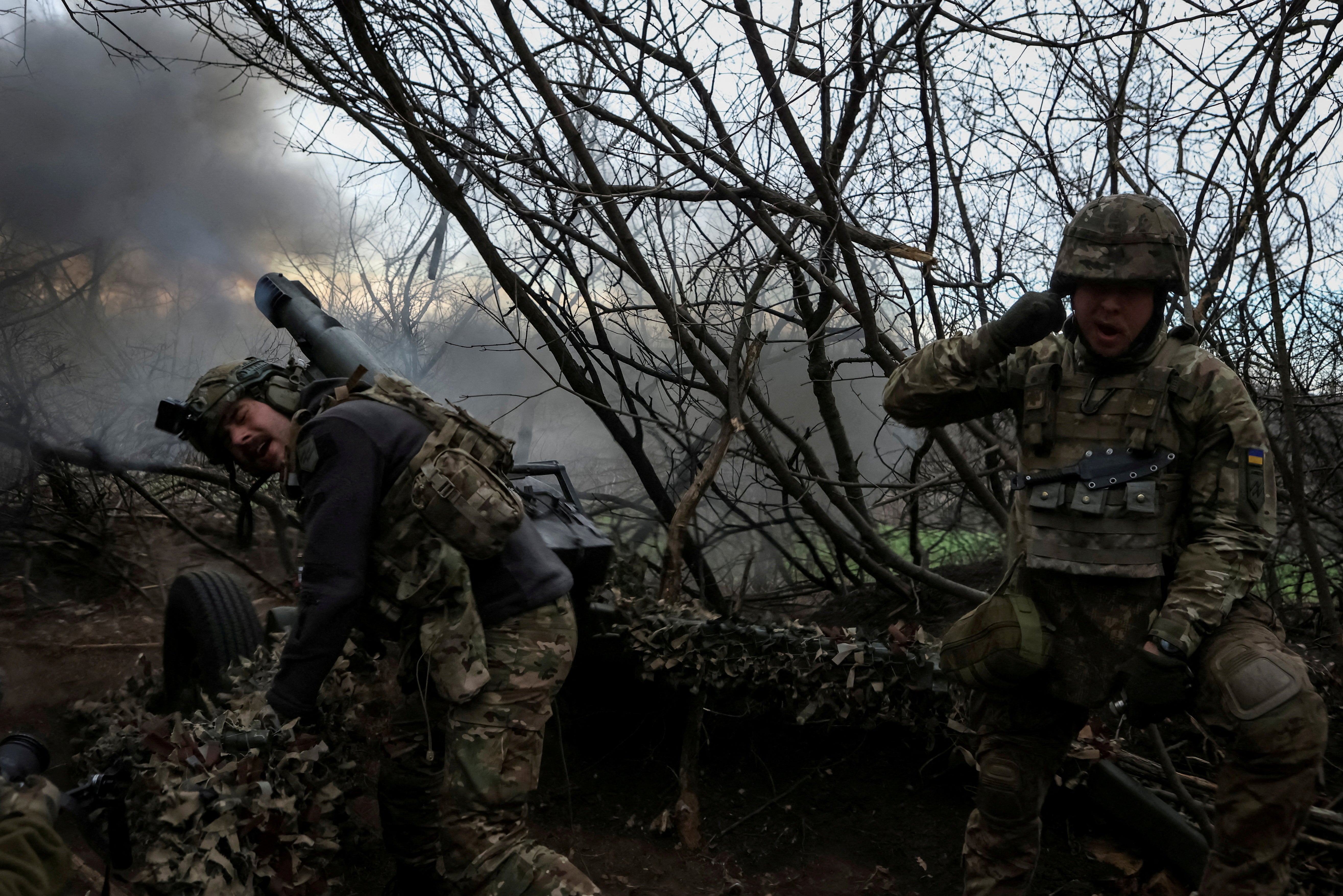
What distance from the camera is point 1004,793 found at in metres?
2.48

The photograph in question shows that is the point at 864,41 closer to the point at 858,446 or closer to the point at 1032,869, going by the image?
the point at 1032,869

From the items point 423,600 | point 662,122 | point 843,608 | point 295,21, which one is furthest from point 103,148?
point 843,608

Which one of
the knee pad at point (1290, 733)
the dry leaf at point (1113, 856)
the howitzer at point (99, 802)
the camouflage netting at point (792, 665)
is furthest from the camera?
the camouflage netting at point (792, 665)

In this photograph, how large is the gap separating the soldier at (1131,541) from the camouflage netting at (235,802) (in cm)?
175

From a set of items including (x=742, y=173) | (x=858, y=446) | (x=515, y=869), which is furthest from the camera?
(x=858, y=446)

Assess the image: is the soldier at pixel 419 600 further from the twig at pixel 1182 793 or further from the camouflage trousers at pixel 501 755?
the twig at pixel 1182 793

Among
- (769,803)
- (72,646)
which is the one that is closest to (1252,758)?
(769,803)

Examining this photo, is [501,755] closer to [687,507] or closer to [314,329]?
[687,507]

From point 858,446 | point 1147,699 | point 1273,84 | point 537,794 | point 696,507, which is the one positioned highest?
point 1273,84

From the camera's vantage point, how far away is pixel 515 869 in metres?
2.38

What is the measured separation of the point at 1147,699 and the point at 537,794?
8.00 feet

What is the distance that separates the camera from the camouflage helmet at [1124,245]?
237cm

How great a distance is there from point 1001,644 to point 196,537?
4.76m

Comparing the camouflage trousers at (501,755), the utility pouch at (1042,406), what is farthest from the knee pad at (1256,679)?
the camouflage trousers at (501,755)
